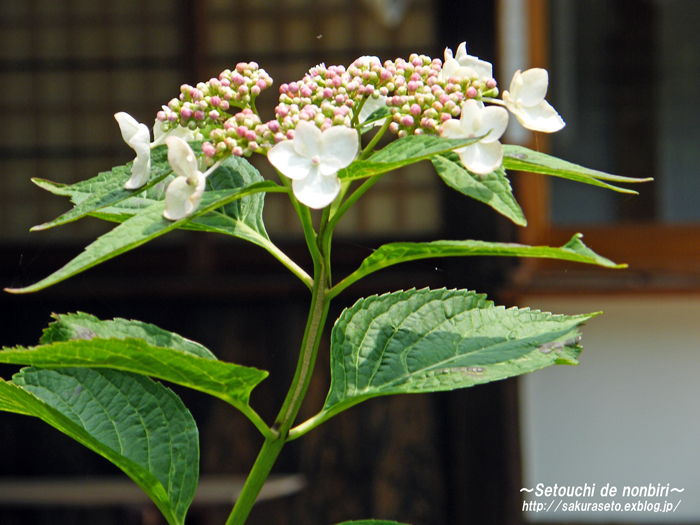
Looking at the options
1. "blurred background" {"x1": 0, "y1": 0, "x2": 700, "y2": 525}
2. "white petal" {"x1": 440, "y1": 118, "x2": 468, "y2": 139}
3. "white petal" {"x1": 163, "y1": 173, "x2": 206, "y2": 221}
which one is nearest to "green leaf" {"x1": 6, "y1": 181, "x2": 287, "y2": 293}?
"white petal" {"x1": 163, "y1": 173, "x2": 206, "y2": 221}

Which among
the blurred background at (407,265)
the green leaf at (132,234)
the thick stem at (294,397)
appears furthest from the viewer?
the blurred background at (407,265)

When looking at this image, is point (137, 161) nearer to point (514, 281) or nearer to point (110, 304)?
point (514, 281)

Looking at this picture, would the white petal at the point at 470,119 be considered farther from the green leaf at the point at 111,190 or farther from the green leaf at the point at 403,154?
the green leaf at the point at 111,190

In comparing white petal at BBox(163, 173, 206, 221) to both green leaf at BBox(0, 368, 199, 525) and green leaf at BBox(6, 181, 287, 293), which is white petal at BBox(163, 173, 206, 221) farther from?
green leaf at BBox(0, 368, 199, 525)

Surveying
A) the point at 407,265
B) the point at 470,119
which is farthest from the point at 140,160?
the point at 407,265

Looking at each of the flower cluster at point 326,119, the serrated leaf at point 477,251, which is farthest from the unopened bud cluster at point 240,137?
the serrated leaf at point 477,251

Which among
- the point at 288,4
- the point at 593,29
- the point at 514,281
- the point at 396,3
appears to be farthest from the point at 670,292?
the point at 288,4
